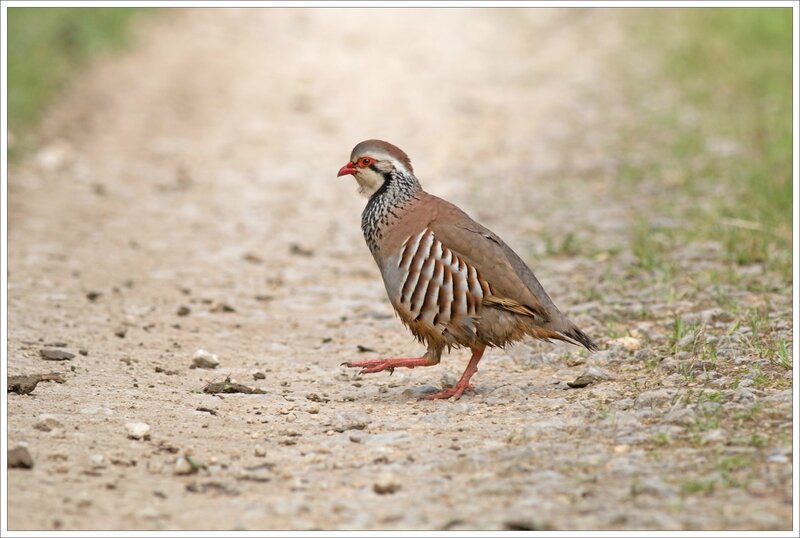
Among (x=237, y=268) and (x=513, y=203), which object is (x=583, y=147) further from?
(x=237, y=268)

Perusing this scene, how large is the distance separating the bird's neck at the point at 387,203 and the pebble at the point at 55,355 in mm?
1646

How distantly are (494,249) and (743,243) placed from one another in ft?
9.58

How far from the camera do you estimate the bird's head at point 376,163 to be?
565 cm

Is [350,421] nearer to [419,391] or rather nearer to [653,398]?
[419,391]

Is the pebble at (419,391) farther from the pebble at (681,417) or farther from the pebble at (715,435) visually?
the pebble at (715,435)

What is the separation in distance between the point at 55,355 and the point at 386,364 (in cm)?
169

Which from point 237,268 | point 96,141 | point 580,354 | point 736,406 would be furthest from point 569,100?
point 736,406

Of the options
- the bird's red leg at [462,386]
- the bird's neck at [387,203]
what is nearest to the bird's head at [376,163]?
the bird's neck at [387,203]

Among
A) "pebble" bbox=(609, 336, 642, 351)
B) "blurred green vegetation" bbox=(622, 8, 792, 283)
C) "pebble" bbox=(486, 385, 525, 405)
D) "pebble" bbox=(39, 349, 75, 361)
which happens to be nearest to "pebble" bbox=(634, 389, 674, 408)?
"pebble" bbox=(486, 385, 525, 405)

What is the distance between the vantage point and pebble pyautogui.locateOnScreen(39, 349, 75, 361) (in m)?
5.55

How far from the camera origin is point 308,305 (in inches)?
286

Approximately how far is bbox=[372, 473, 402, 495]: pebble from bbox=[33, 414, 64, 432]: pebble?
1.41 meters

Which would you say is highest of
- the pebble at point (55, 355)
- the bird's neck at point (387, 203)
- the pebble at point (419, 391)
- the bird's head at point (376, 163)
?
the bird's head at point (376, 163)

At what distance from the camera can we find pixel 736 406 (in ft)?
14.7
